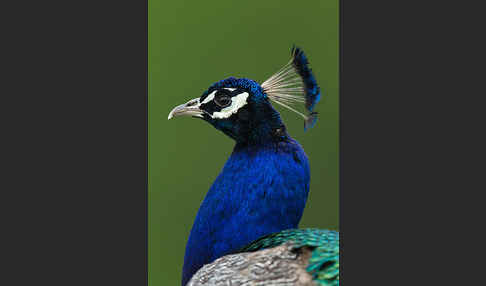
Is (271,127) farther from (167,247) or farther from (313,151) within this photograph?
(167,247)

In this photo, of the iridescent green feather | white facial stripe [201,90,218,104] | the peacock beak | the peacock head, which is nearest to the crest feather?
the peacock head

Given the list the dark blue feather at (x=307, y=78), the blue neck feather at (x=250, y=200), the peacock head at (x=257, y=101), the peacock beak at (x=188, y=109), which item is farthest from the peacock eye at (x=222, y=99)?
the dark blue feather at (x=307, y=78)

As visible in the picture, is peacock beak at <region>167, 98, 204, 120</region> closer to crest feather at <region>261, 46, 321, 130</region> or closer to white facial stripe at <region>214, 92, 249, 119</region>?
white facial stripe at <region>214, 92, 249, 119</region>

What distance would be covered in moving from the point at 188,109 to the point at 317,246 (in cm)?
99

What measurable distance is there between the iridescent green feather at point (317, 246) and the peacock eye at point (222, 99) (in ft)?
2.41

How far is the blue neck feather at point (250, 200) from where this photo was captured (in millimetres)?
3170

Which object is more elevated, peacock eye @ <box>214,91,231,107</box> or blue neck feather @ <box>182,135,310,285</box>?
peacock eye @ <box>214,91,231,107</box>

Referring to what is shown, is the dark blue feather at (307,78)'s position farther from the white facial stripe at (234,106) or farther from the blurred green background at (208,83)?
the white facial stripe at (234,106)

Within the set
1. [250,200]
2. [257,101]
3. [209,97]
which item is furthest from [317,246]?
[209,97]

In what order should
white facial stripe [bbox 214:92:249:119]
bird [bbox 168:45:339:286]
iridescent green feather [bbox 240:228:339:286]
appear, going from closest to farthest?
iridescent green feather [bbox 240:228:339:286] → bird [bbox 168:45:339:286] → white facial stripe [bbox 214:92:249:119]

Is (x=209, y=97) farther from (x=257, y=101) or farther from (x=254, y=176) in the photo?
(x=254, y=176)

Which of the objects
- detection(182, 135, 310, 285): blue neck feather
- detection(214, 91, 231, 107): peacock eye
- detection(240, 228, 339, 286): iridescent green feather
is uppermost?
detection(214, 91, 231, 107): peacock eye

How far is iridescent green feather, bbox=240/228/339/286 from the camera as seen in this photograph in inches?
115

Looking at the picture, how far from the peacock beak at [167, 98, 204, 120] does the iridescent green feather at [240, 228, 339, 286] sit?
0.76 m
